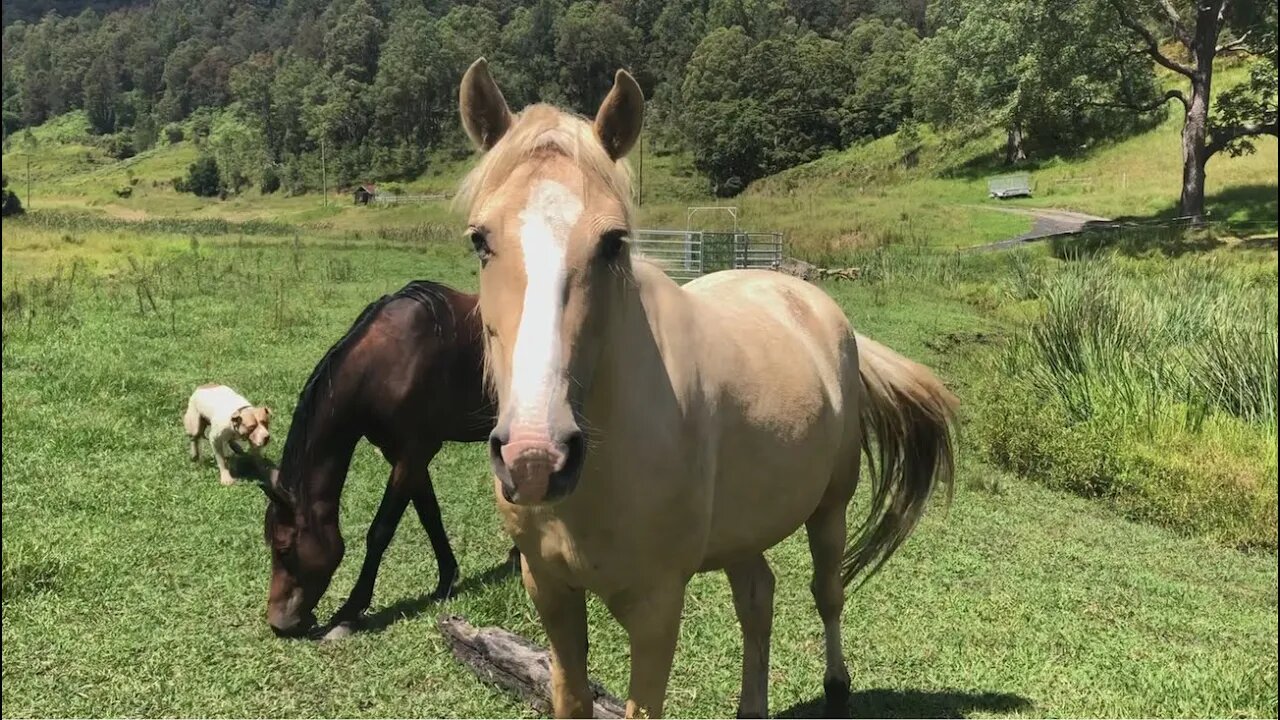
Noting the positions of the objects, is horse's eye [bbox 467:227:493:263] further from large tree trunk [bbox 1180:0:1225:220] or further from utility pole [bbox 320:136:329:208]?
utility pole [bbox 320:136:329:208]

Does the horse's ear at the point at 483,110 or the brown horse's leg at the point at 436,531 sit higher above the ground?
the horse's ear at the point at 483,110

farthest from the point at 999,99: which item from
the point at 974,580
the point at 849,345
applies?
the point at 849,345

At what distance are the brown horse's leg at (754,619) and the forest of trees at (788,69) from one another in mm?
9701

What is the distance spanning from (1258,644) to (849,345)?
3237mm

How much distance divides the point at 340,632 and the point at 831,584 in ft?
8.22

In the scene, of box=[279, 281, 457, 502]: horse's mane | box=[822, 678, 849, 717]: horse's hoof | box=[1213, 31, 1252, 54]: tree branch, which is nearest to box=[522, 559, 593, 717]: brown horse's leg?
box=[822, 678, 849, 717]: horse's hoof

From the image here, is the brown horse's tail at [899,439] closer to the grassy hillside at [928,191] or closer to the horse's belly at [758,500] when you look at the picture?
the horse's belly at [758,500]

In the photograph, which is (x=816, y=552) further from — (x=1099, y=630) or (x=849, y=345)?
(x=1099, y=630)

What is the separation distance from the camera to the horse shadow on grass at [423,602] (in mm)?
3893

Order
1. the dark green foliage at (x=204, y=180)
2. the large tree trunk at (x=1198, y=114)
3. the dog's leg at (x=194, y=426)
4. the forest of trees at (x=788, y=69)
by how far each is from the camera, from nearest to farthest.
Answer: the dog's leg at (x=194, y=426) → the large tree trunk at (x=1198, y=114) → the forest of trees at (x=788, y=69) → the dark green foliage at (x=204, y=180)

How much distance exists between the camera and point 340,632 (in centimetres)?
372

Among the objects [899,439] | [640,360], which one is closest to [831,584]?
[899,439]

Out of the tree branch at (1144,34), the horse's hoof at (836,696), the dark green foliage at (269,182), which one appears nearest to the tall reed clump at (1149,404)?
the horse's hoof at (836,696)

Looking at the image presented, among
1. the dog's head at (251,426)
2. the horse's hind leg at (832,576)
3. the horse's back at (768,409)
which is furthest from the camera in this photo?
the dog's head at (251,426)
